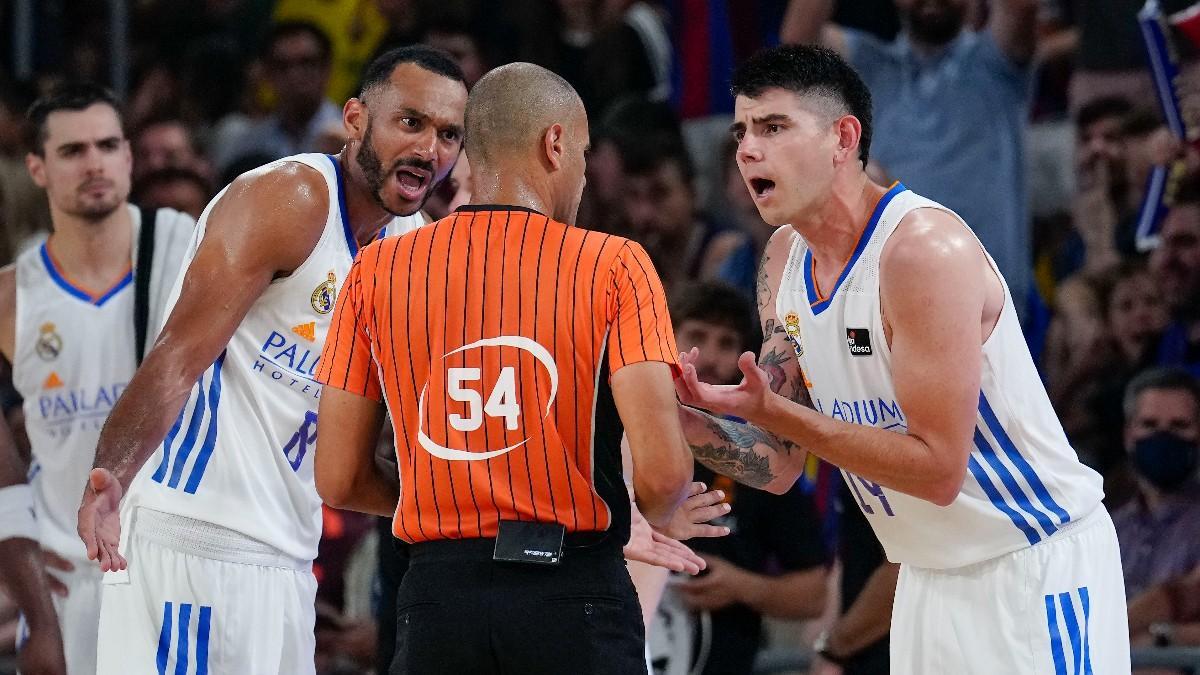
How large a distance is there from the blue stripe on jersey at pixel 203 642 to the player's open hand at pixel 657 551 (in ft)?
4.42

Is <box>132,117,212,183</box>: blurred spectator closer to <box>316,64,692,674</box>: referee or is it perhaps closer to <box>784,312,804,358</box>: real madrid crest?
<box>784,312,804,358</box>: real madrid crest

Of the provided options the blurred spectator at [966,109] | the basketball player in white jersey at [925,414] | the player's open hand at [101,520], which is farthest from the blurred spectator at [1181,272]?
the player's open hand at [101,520]

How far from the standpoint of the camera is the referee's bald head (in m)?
4.09

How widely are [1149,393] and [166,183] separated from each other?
5053 mm

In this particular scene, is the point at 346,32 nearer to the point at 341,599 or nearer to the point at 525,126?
the point at 341,599

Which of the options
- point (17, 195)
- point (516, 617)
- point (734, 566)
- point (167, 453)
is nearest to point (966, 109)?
point (734, 566)

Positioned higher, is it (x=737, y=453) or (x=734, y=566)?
(x=737, y=453)

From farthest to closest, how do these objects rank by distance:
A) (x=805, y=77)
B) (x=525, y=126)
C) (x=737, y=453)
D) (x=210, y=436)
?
1. (x=210, y=436)
2. (x=737, y=453)
3. (x=805, y=77)
4. (x=525, y=126)

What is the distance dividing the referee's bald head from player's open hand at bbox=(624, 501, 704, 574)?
3.09ft

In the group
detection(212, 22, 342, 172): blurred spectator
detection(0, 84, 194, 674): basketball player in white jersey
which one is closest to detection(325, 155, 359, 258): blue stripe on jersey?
detection(0, 84, 194, 674): basketball player in white jersey

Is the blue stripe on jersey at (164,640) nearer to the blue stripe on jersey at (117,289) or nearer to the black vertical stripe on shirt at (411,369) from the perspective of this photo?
the black vertical stripe on shirt at (411,369)

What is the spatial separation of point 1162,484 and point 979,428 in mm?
2814

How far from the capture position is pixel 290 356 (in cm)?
504

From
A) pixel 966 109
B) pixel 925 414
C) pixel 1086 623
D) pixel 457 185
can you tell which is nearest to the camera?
pixel 925 414
